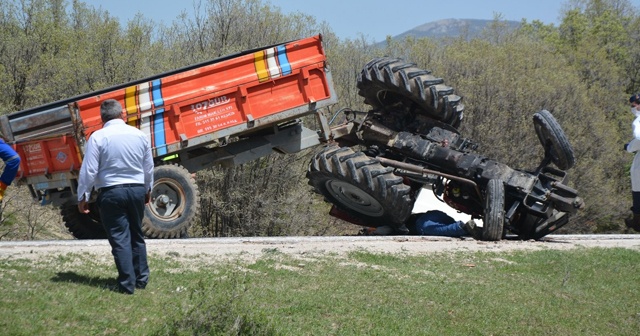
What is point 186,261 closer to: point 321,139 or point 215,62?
point 215,62

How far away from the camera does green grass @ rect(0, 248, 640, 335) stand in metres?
6.50

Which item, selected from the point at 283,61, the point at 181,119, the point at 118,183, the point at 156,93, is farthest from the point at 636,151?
the point at 118,183

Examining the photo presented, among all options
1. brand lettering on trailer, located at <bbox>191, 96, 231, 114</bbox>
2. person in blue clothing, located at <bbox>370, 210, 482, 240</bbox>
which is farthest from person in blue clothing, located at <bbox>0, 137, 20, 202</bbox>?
person in blue clothing, located at <bbox>370, 210, 482, 240</bbox>

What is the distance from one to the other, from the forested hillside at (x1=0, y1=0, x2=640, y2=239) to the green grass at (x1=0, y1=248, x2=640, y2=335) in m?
12.5

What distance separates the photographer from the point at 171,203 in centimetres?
Answer: 1323

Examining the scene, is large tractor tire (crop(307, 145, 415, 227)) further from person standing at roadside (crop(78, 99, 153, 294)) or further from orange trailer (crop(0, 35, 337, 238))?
person standing at roadside (crop(78, 99, 153, 294))

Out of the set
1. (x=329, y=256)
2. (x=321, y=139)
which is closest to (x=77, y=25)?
(x=321, y=139)

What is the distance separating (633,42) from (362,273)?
129 feet

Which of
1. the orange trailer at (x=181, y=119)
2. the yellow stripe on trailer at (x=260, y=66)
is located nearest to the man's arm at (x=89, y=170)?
the orange trailer at (x=181, y=119)

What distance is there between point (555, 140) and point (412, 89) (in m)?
2.50

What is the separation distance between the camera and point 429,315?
26.0 ft

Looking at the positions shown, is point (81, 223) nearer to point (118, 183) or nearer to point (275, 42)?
point (118, 183)

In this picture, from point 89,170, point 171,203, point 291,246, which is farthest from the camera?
point 171,203

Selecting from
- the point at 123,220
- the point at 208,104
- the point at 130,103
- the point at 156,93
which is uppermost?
the point at 156,93
